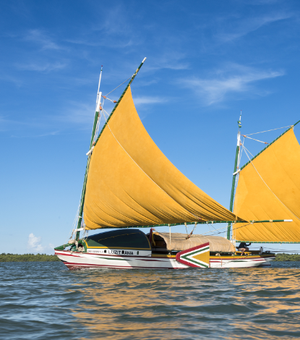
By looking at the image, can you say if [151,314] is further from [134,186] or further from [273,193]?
[273,193]

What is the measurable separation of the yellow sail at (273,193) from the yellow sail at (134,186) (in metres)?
13.5

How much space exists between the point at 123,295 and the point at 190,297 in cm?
248

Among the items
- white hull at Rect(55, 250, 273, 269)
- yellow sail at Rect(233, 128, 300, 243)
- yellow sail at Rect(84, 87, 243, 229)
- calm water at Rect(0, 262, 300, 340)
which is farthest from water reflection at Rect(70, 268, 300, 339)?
yellow sail at Rect(233, 128, 300, 243)

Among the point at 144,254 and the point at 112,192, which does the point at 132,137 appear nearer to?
the point at 112,192

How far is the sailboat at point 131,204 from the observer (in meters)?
27.0

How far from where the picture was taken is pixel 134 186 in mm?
26953

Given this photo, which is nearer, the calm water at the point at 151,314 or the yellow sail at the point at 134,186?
the calm water at the point at 151,314

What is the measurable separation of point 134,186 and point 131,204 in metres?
1.53

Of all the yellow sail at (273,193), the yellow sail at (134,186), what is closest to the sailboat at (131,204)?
the yellow sail at (134,186)

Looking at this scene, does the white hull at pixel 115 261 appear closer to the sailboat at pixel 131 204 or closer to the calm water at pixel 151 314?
the sailboat at pixel 131 204

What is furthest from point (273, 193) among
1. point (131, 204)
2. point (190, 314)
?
point (190, 314)

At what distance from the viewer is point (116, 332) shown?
24.3ft

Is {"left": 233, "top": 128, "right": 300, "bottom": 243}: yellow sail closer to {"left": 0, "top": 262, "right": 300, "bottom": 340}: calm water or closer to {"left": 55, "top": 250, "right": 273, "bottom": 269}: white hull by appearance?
{"left": 55, "top": 250, "right": 273, "bottom": 269}: white hull

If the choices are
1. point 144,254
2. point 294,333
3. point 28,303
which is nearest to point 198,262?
point 144,254
